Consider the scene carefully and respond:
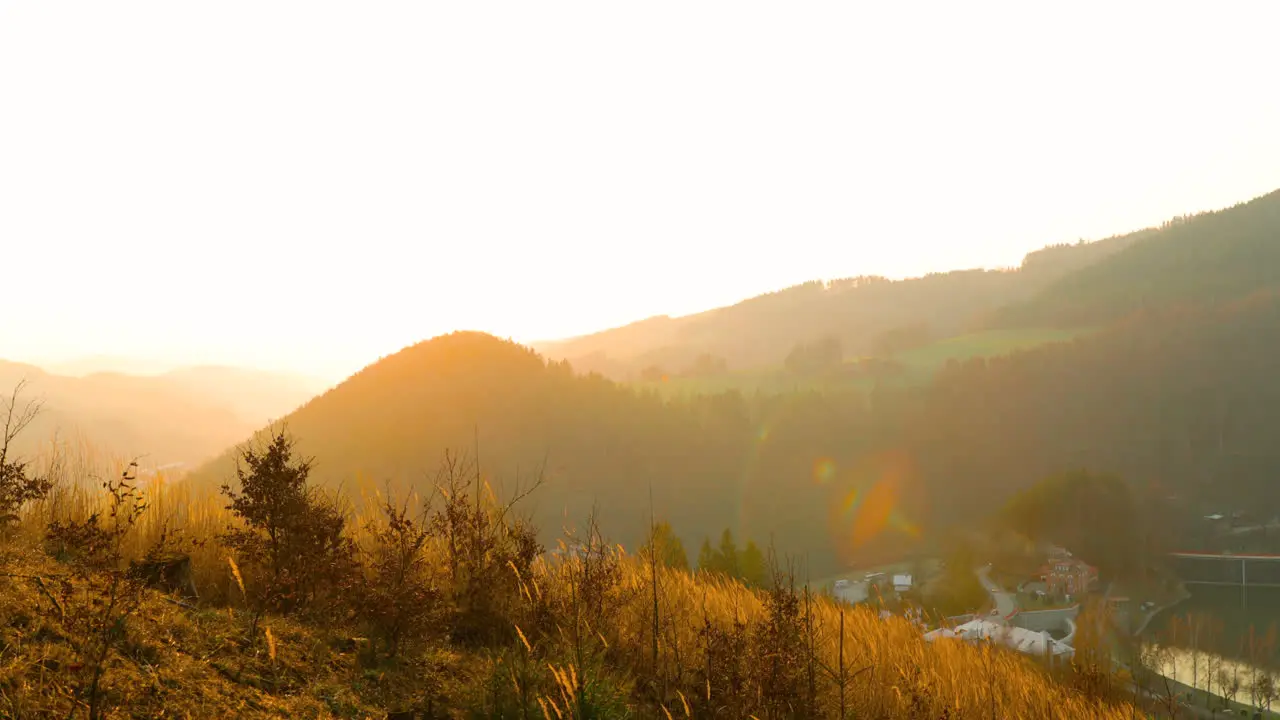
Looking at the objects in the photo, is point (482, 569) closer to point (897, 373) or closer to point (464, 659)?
point (464, 659)

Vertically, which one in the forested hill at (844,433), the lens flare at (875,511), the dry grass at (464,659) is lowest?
the lens flare at (875,511)

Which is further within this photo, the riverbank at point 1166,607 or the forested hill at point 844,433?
the forested hill at point 844,433

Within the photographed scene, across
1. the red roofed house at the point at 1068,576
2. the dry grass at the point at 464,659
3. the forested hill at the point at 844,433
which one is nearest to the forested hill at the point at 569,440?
the forested hill at the point at 844,433

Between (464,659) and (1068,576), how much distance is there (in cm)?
9211

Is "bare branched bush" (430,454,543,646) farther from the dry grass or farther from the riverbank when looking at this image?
the riverbank

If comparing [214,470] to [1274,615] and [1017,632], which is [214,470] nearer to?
[1017,632]

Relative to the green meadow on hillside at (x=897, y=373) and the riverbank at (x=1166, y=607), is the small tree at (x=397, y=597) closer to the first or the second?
the riverbank at (x=1166, y=607)

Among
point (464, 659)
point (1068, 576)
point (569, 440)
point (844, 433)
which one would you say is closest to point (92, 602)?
point (464, 659)

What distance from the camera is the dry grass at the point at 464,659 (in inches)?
132

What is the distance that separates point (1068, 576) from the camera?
262 feet

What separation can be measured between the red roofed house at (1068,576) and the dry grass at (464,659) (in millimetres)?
84868

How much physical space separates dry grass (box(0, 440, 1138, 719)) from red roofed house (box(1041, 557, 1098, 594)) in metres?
84.9

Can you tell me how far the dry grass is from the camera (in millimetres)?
3352

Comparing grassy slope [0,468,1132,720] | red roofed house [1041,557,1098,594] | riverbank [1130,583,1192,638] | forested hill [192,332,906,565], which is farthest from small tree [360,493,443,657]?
riverbank [1130,583,1192,638]
